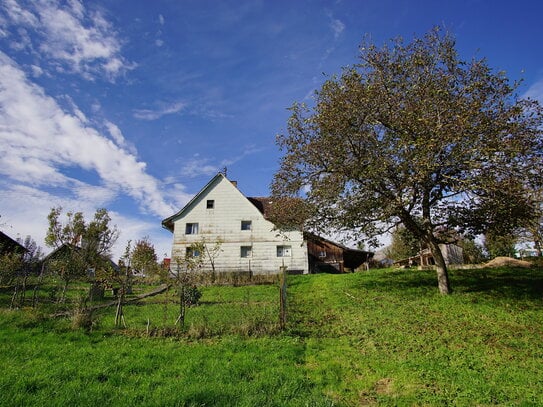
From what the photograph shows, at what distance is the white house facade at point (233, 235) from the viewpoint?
30.4 metres

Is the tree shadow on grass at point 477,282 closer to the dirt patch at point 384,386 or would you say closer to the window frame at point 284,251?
the dirt patch at point 384,386

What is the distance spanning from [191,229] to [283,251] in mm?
8779

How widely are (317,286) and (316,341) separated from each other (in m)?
10.7

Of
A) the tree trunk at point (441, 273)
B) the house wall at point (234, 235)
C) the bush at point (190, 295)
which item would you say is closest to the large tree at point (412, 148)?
the tree trunk at point (441, 273)

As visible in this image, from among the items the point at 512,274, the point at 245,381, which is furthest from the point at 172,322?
the point at 512,274

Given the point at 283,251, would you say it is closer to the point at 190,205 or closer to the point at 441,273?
the point at 190,205

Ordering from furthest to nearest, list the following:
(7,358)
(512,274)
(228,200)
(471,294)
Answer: (228,200)
(512,274)
(471,294)
(7,358)

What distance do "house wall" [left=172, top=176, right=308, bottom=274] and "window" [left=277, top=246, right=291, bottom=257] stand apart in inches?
10.7

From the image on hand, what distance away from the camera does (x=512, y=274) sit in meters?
18.2

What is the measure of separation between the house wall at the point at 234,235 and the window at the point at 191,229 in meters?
0.29

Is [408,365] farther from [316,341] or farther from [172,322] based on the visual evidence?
[172,322]

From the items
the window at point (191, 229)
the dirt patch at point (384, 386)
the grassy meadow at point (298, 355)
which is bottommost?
the dirt patch at point (384, 386)

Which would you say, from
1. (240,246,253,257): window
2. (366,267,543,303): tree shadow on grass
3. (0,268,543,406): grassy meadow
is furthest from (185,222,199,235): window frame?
(366,267,543,303): tree shadow on grass

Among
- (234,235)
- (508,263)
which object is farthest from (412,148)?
(234,235)
